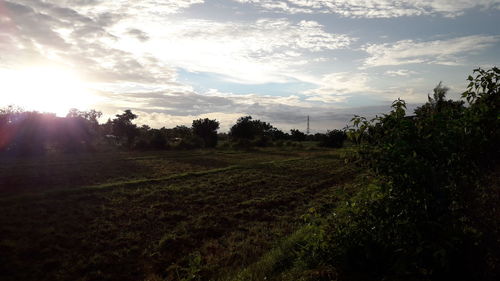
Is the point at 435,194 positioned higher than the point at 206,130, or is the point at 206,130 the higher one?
the point at 206,130

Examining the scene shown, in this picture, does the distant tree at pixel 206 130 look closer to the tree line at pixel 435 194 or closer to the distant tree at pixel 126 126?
the distant tree at pixel 126 126

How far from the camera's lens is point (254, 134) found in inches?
2638

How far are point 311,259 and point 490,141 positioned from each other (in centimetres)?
304

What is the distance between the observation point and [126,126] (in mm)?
56656

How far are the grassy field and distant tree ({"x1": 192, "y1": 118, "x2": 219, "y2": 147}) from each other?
42.4m

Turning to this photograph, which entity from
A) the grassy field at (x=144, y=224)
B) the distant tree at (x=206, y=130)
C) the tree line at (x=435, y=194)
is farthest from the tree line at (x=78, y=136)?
the tree line at (x=435, y=194)

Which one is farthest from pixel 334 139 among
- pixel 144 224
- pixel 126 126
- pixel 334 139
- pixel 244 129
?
pixel 144 224

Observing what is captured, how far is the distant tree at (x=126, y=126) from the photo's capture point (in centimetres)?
5659

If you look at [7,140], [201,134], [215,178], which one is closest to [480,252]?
[215,178]

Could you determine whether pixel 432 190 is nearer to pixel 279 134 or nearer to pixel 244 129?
pixel 244 129

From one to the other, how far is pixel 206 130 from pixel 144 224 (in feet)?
168

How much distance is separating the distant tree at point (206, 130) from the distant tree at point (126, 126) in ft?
36.3

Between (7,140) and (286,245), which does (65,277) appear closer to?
(286,245)

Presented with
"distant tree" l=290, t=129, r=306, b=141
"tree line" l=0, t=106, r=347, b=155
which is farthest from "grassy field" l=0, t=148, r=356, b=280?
"distant tree" l=290, t=129, r=306, b=141
